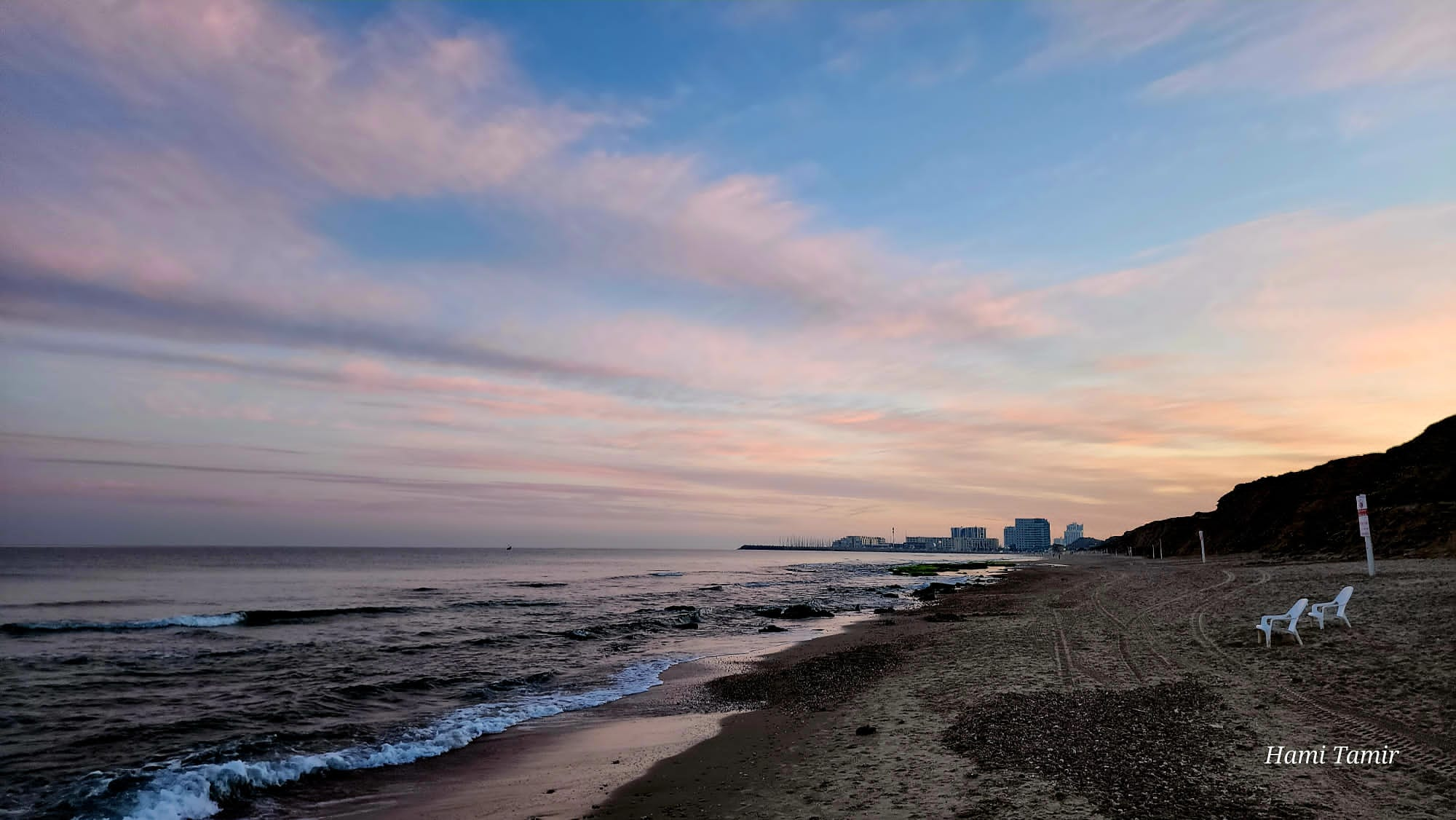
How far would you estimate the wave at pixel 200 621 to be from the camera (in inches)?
1155

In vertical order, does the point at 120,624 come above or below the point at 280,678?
below

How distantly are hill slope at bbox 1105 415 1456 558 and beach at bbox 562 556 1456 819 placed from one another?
2210 cm

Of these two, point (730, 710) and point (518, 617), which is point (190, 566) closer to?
point (518, 617)

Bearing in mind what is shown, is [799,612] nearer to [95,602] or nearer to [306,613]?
[306,613]

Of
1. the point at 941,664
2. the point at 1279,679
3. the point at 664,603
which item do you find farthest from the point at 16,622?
the point at 1279,679

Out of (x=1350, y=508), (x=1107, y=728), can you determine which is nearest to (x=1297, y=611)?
(x=1107, y=728)

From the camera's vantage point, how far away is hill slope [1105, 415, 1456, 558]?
3422 cm

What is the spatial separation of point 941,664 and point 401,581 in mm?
61913

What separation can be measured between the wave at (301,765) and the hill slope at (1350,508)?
3891 centimetres

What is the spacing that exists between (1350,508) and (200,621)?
6715 centimetres

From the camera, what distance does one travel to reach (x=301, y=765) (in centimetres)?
1039

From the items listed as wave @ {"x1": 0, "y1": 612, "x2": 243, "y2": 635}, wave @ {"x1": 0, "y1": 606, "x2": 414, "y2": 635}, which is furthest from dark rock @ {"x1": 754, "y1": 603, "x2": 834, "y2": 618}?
wave @ {"x1": 0, "y1": 612, "x2": 243, "y2": 635}

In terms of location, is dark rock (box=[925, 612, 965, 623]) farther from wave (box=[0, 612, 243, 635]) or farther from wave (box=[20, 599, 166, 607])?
wave (box=[20, 599, 166, 607])

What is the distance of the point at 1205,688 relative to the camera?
10.6 m
